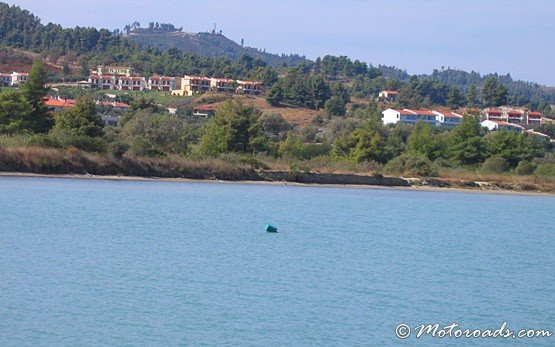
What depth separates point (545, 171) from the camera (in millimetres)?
73188

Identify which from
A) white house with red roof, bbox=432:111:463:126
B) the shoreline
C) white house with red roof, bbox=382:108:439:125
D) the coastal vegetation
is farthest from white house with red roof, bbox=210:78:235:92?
the shoreline

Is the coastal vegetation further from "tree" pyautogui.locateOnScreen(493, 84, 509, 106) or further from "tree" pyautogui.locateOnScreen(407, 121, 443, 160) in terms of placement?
"tree" pyautogui.locateOnScreen(493, 84, 509, 106)

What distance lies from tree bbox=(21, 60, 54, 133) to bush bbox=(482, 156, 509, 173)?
105ft

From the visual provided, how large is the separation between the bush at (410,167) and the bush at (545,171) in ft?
31.8

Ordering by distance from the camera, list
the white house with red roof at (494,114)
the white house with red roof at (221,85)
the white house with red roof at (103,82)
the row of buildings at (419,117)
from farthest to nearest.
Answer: the white house with red roof at (494,114)
the white house with red roof at (221,85)
the white house with red roof at (103,82)
the row of buildings at (419,117)

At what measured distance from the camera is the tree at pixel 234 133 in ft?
208

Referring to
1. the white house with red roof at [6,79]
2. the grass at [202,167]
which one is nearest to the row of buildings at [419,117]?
the white house with red roof at [6,79]

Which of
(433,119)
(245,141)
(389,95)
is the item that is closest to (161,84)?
(433,119)

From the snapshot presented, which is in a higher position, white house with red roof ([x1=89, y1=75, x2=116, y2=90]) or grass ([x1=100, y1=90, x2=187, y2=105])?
white house with red roof ([x1=89, y1=75, x2=116, y2=90])

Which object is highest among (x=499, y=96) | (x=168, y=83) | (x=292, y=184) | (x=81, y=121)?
(x=499, y=96)

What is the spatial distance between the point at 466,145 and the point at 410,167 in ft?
31.4

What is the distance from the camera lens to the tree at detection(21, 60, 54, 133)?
5759 cm

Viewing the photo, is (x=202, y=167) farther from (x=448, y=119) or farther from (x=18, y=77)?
(x=448, y=119)

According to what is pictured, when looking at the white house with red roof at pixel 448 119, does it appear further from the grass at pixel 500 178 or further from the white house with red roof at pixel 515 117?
the grass at pixel 500 178
